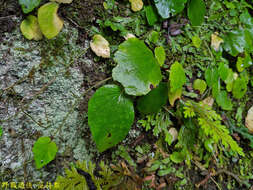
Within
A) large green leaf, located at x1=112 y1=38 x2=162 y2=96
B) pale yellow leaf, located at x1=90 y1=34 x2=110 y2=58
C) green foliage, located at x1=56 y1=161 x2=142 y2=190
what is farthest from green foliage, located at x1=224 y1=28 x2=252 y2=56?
green foliage, located at x1=56 y1=161 x2=142 y2=190

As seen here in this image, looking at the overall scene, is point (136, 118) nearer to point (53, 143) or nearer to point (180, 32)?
point (53, 143)

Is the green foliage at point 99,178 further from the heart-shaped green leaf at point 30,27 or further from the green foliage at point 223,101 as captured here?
the green foliage at point 223,101

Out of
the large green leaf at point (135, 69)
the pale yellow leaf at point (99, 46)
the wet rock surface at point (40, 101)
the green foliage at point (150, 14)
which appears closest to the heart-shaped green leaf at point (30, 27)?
the wet rock surface at point (40, 101)

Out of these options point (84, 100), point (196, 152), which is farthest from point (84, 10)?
point (196, 152)

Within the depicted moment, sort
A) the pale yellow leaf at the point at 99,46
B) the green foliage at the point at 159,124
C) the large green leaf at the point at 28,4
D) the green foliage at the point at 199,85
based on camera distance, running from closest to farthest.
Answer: the large green leaf at the point at 28,4 → the pale yellow leaf at the point at 99,46 → the green foliage at the point at 159,124 → the green foliage at the point at 199,85

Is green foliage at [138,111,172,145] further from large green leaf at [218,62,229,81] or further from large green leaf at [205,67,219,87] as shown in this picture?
large green leaf at [218,62,229,81]

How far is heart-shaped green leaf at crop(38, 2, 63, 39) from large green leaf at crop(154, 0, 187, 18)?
0.51 metres

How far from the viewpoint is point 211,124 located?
0.94 metres

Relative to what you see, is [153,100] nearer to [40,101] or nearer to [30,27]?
[40,101]

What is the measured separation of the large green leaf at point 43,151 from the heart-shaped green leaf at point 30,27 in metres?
0.44

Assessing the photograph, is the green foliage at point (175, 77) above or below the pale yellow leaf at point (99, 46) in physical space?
below

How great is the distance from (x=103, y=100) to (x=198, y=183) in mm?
744

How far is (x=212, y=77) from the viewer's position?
1161 mm

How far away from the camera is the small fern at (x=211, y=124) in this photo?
910 millimetres
